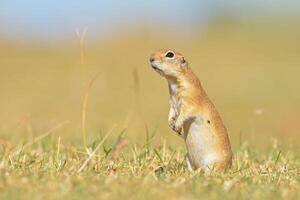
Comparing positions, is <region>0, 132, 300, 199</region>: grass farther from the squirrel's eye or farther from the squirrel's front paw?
the squirrel's eye

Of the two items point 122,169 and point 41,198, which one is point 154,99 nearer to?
point 122,169

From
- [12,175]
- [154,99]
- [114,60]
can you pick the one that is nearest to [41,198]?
[12,175]

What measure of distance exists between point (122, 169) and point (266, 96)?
1140 cm

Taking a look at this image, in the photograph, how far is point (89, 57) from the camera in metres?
21.2

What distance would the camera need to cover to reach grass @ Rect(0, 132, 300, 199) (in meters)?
3.75

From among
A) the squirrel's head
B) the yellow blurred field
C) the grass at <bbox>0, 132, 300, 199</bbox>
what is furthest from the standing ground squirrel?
the yellow blurred field

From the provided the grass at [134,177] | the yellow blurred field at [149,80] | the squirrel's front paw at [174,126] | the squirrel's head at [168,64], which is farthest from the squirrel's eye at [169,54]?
the yellow blurred field at [149,80]

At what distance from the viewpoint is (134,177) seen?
4270 mm

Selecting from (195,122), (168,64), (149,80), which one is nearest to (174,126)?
(195,122)

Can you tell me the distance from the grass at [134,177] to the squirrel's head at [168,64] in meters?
0.59

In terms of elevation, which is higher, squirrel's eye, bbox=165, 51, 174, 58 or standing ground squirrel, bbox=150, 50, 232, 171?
squirrel's eye, bbox=165, 51, 174, 58

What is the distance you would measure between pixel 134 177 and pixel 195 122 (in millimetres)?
1125

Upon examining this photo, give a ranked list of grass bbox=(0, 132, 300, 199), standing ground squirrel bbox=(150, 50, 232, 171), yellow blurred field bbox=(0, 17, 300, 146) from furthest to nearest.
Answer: yellow blurred field bbox=(0, 17, 300, 146) < standing ground squirrel bbox=(150, 50, 232, 171) < grass bbox=(0, 132, 300, 199)

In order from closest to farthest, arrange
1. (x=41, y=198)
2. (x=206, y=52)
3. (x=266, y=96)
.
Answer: (x=41, y=198) → (x=266, y=96) → (x=206, y=52)
